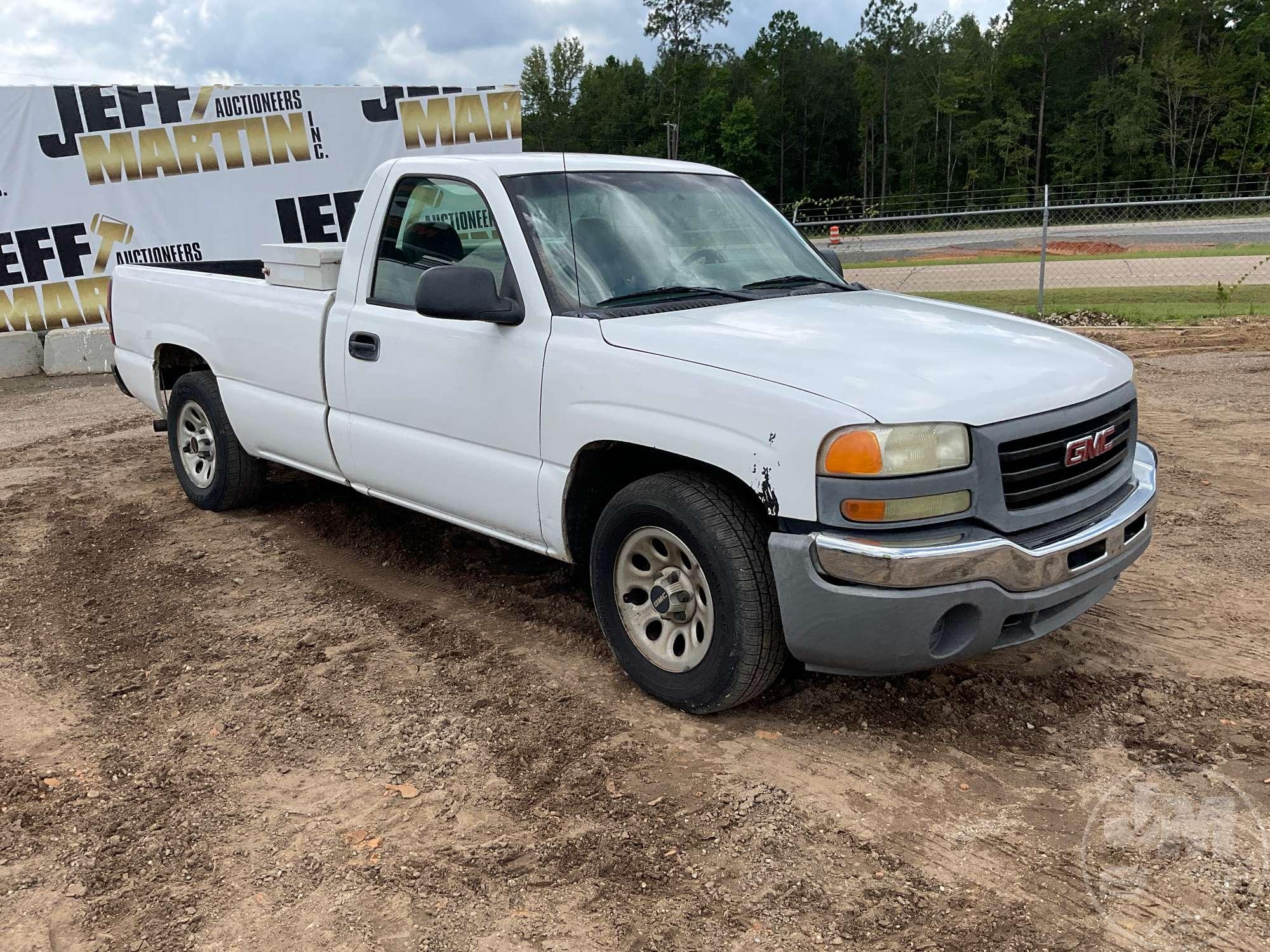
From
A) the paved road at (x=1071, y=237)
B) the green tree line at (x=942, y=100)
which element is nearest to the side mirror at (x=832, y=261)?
the paved road at (x=1071, y=237)

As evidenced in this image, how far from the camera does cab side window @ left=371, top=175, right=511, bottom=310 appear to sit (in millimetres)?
4473

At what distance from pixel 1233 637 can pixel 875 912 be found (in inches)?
98.4

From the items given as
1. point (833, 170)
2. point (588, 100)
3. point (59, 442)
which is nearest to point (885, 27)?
point (833, 170)

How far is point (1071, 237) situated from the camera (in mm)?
27000

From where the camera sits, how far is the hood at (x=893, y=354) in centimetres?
327

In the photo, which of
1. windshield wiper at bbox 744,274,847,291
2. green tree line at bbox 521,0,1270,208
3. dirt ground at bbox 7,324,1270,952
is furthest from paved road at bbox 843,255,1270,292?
green tree line at bbox 521,0,1270,208

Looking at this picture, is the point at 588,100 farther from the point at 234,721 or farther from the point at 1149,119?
the point at 234,721

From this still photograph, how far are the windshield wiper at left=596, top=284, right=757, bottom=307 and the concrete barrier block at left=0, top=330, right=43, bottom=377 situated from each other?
11053mm

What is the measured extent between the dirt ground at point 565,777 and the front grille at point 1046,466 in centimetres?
84

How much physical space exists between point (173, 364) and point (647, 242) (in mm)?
3773
